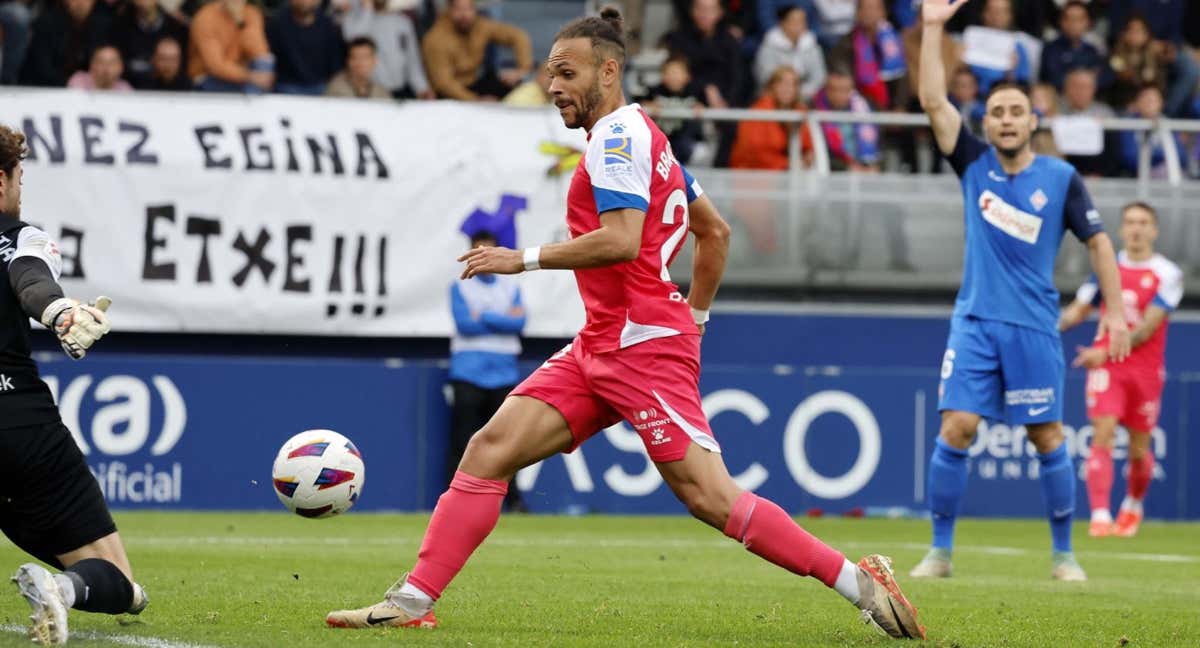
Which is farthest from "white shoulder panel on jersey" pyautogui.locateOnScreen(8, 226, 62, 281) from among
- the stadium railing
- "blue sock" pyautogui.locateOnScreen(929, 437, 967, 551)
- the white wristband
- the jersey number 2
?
the stadium railing

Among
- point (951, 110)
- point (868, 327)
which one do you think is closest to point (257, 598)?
point (951, 110)

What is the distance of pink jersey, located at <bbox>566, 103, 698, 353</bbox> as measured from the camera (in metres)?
6.55

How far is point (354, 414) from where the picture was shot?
1557 cm

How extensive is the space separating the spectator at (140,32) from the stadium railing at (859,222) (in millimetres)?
4288

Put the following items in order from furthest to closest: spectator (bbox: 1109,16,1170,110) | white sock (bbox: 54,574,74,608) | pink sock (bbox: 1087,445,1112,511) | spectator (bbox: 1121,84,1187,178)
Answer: spectator (bbox: 1109,16,1170,110), spectator (bbox: 1121,84,1187,178), pink sock (bbox: 1087,445,1112,511), white sock (bbox: 54,574,74,608)

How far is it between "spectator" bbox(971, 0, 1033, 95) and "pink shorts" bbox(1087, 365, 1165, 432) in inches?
162

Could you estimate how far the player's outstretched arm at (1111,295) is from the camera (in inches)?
372

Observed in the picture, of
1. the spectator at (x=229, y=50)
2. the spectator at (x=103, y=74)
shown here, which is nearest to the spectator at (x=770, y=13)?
the spectator at (x=229, y=50)

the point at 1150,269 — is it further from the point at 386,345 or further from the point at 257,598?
the point at 257,598

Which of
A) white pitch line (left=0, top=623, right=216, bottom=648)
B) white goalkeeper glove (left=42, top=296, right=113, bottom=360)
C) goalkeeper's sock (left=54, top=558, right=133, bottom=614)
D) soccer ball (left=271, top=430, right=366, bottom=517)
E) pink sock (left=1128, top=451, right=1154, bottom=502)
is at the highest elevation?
white goalkeeper glove (left=42, top=296, right=113, bottom=360)

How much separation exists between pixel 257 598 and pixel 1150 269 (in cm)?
912

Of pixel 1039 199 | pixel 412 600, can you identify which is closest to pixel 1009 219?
pixel 1039 199

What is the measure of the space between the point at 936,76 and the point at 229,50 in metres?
8.73

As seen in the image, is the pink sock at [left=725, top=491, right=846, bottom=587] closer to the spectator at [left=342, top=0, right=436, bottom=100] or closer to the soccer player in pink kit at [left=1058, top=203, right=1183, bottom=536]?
the soccer player in pink kit at [left=1058, top=203, right=1183, bottom=536]
